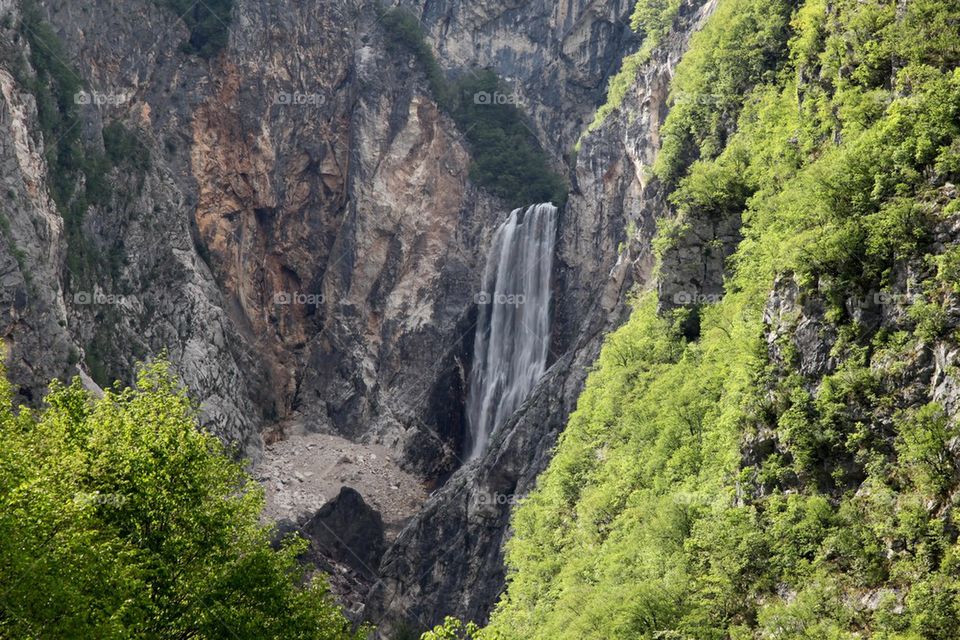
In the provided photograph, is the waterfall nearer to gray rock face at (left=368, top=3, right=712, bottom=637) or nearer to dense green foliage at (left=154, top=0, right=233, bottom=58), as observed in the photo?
gray rock face at (left=368, top=3, right=712, bottom=637)

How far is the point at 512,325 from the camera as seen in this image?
282 feet

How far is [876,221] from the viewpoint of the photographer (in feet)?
86.7

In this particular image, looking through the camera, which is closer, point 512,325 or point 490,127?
point 512,325

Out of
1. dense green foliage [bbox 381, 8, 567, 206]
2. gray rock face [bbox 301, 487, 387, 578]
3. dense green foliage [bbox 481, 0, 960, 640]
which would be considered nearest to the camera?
dense green foliage [bbox 481, 0, 960, 640]

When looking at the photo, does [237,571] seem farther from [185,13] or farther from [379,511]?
[185,13]

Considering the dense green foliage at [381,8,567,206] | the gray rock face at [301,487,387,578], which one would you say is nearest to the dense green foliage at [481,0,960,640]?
the gray rock face at [301,487,387,578]

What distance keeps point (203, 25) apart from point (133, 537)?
7432cm

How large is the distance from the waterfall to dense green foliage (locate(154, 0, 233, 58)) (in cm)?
2975

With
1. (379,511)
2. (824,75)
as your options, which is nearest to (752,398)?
(824,75)

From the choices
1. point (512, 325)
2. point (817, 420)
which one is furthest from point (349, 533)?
point (817, 420)

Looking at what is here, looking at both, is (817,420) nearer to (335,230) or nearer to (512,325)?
(512,325)

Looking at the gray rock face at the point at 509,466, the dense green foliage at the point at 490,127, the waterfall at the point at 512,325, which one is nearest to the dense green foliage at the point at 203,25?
the dense green foliage at the point at 490,127

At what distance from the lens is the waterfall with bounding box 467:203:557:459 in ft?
273

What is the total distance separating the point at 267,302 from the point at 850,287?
7206cm
